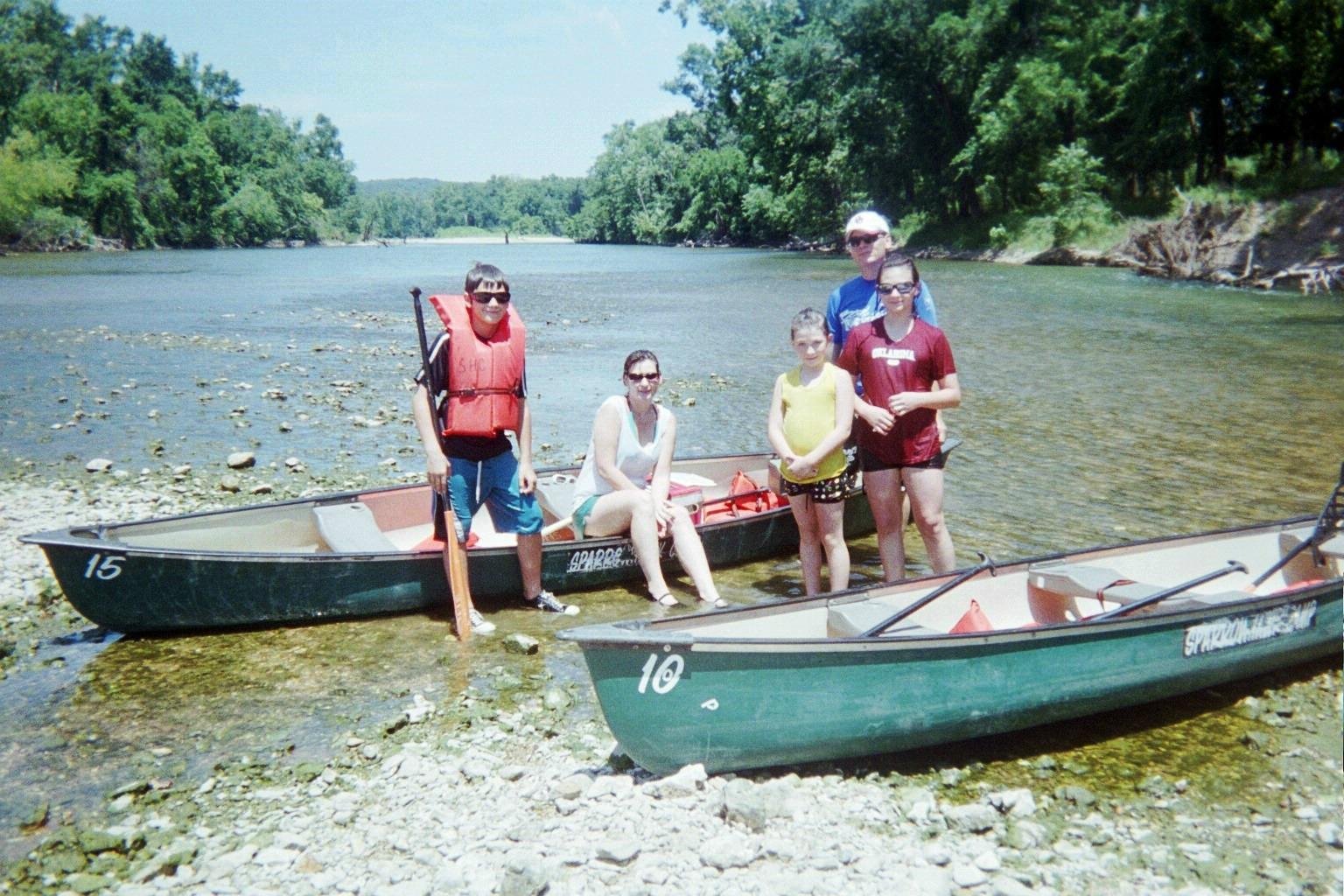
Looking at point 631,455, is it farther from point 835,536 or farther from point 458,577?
point 835,536

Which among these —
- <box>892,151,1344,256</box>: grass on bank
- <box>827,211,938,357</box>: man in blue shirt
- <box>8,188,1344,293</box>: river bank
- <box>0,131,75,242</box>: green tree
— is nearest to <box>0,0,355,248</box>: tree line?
<box>0,131,75,242</box>: green tree

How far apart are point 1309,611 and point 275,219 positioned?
102732mm

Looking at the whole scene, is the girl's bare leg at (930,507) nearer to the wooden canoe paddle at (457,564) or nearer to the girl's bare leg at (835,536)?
the girl's bare leg at (835,536)

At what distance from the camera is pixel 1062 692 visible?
4.96 metres

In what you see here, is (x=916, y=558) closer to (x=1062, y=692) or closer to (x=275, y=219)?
(x=1062, y=692)

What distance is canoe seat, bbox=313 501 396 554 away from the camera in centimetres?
684

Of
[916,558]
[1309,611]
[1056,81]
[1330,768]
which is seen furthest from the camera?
[1056,81]

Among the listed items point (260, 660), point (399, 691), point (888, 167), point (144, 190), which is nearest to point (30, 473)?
point (260, 660)

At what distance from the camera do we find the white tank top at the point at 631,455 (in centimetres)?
675

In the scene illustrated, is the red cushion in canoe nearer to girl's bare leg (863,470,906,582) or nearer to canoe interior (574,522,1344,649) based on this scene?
canoe interior (574,522,1344,649)

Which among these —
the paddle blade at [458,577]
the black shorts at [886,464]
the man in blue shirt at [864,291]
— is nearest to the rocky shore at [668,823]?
the paddle blade at [458,577]

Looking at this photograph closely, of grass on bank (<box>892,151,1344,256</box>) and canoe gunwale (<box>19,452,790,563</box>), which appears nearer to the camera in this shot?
canoe gunwale (<box>19,452,790,563</box>)

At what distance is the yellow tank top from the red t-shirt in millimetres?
155

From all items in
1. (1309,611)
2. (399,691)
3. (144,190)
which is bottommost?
(399,691)
